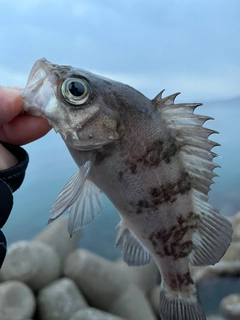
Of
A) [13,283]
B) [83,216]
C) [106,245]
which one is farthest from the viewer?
[106,245]

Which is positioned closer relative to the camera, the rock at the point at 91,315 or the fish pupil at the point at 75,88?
the fish pupil at the point at 75,88

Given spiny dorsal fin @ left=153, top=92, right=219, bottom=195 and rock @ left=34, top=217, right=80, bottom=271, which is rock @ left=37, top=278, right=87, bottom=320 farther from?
spiny dorsal fin @ left=153, top=92, right=219, bottom=195

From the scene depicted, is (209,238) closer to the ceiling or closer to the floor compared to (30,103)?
closer to the floor

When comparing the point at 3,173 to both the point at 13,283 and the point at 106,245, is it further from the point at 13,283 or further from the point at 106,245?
the point at 106,245

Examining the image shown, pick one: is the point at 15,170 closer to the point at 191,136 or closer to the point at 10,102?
the point at 10,102

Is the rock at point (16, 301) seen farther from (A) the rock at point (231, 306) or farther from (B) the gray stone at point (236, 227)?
(B) the gray stone at point (236, 227)

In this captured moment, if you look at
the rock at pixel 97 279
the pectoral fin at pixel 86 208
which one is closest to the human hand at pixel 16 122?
the pectoral fin at pixel 86 208

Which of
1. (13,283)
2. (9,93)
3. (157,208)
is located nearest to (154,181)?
(157,208)
